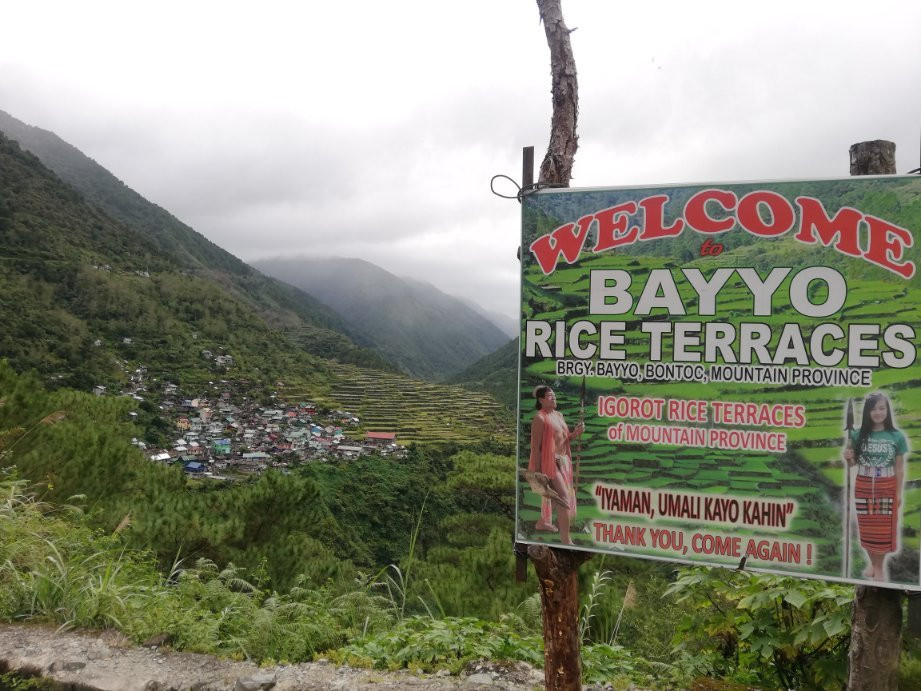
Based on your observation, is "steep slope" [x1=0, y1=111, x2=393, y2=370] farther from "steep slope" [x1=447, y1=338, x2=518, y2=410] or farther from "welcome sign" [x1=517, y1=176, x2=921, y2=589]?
"welcome sign" [x1=517, y1=176, x2=921, y2=589]

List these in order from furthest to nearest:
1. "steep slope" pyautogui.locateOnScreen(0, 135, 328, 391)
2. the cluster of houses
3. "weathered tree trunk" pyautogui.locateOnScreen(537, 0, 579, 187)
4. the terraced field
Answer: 1. the terraced field
2. "steep slope" pyautogui.locateOnScreen(0, 135, 328, 391)
3. the cluster of houses
4. "weathered tree trunk" pyautogui.locateOnScreen(537, 0, 579, 187)

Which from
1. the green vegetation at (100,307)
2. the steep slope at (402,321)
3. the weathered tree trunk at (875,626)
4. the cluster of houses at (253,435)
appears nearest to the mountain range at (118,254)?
the green vegetation at (100,307)

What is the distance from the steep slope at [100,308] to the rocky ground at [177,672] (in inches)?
1250

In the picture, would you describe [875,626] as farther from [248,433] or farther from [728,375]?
[248,433]

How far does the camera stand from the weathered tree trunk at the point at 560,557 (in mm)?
2195

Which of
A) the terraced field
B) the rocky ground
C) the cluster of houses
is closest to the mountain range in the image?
the cluster of houses

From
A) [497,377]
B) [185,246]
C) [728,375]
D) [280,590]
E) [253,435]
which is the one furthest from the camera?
[185,246]

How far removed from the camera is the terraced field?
3860cm

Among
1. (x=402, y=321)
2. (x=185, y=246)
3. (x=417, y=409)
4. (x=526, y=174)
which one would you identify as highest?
(x=185, y=246)

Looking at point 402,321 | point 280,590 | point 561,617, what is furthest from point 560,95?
point 402,321

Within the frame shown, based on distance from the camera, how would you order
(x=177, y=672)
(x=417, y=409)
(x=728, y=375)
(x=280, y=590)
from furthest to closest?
(x=417, y=409)
(x=280, y=590)
(x=177, y=672)
(x=728, y=375)

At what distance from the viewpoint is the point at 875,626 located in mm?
2049

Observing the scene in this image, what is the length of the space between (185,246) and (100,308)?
3497 cm

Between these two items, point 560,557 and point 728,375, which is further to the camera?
point 560,557
